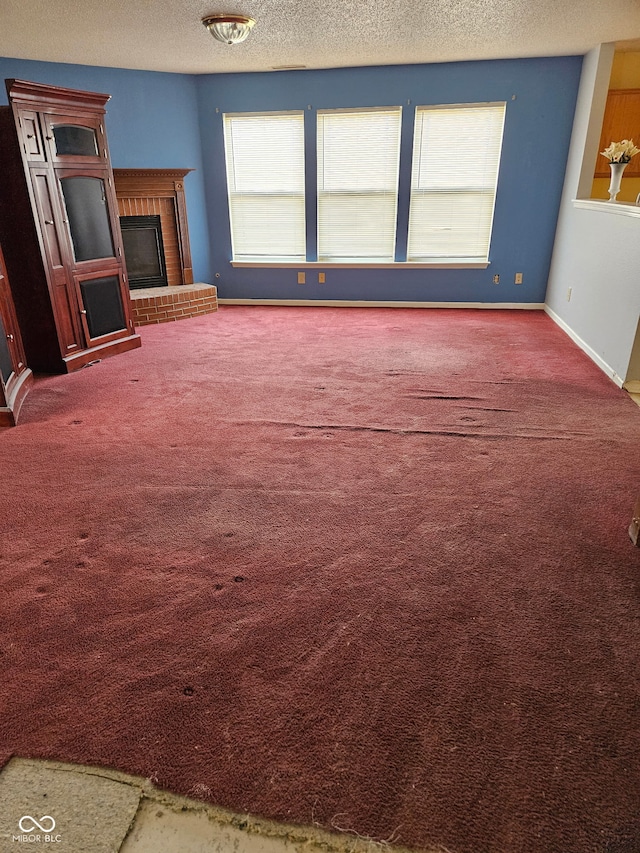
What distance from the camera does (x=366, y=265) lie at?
238 inches

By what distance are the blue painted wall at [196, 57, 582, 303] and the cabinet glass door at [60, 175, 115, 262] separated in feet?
7.57

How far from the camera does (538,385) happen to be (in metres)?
3.61

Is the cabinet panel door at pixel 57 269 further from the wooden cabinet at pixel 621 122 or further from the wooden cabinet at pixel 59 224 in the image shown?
the wooden cabinet at pixel 621 122

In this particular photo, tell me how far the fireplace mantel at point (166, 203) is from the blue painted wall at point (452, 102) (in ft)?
1.58

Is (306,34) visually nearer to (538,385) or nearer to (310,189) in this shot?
(310,189)

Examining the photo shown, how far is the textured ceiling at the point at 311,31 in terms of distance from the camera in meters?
3.47

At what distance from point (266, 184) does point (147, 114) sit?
4.55 ft

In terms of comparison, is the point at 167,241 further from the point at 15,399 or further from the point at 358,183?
the point at 15,399

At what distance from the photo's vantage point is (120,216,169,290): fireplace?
5.58 m

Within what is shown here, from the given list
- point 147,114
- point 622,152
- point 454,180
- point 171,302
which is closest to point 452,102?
point 454,180

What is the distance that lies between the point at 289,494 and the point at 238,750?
46.6 inches

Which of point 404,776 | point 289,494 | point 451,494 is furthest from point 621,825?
point 289,494

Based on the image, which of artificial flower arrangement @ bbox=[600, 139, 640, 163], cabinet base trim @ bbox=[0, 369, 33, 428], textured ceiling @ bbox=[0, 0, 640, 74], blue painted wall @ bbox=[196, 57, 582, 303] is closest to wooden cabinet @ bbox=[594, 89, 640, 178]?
blue painted wall @ bbox=[196, 57, 582, 303]

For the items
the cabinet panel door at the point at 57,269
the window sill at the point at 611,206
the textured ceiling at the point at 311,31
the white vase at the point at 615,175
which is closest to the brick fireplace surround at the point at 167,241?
the textured ceiling at the point at 311,31
